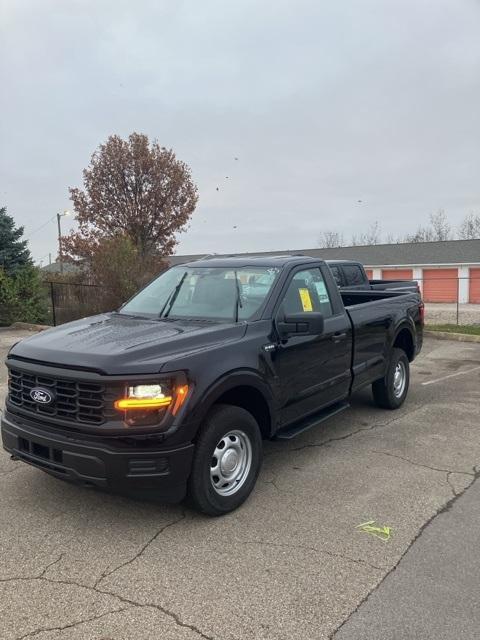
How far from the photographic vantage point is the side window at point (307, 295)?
4.76 metres

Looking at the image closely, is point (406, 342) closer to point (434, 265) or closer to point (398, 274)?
point (434, 265)

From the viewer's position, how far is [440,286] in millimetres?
39750

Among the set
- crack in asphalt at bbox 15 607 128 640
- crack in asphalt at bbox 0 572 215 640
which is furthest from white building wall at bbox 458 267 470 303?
crack in asphalt at bbox 15 607 128 640

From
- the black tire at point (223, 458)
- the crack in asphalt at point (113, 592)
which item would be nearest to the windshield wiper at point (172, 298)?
the black tire at point (223, 458)

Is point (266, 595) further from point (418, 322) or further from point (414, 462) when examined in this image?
point (418, 322)

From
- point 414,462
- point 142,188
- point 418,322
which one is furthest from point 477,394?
point 142,188

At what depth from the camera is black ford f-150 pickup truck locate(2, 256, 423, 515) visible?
3.38 metres

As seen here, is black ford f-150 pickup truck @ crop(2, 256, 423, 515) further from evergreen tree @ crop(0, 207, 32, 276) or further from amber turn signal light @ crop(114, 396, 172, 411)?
evergreen tree @ crop(0, 207, 32, 276)

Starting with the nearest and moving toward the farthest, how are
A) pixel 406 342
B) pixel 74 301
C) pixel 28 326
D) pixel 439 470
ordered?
pixel 439 470
pixel 406 342
pixel 28 326
pixel 74 301

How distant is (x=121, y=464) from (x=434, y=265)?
39.7m

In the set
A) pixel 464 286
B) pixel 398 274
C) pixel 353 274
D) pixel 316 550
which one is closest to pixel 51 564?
pixel 316 550

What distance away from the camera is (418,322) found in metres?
7.35

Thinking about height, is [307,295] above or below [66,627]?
above

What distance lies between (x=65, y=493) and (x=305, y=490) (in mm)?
1923
